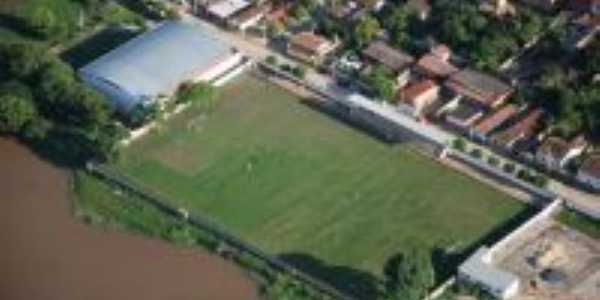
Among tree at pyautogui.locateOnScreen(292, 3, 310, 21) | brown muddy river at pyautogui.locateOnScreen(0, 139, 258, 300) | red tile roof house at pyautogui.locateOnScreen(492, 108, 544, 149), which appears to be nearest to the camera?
brown muddy river at pyautogui.locateOnScreen(0, 139, 258, 300)

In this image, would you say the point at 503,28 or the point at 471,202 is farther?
the point at 503,28

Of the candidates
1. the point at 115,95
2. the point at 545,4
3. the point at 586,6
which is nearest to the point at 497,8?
the point at 545,4

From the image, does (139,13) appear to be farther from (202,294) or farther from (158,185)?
(202,294)

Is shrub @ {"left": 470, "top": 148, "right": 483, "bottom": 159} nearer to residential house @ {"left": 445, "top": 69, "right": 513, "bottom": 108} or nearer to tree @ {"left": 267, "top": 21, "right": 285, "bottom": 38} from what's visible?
residential house @ {"left": 445, "top": 69, "right": 513, "bottom": 108}

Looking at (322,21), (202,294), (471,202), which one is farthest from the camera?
(322,21)

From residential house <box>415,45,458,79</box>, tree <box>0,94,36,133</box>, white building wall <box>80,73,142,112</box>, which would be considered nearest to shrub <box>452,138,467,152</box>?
residential house <box>415,45,458,79</box>

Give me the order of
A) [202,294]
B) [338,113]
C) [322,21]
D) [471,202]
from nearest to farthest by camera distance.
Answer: [202,294] → [471,202] → [338,113] → [322,21]

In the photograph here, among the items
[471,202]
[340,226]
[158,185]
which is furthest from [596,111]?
[158,185]

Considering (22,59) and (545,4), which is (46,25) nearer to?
(22,59)
